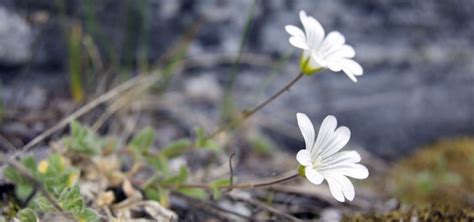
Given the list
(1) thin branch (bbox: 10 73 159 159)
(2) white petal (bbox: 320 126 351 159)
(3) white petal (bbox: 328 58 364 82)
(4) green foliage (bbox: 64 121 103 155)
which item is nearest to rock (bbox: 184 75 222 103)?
(1) thin branch (bbox: 10 73 159 159)

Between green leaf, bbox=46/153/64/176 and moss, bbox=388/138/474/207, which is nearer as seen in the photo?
green leaf, bbox=46/153/64/176

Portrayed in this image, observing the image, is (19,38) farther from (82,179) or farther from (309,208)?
(309,208)

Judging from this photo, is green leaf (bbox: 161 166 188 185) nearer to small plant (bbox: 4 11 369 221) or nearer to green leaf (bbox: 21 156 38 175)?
small plant (bbox: 4 11 369 221)

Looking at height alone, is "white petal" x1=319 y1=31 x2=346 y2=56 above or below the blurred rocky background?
below

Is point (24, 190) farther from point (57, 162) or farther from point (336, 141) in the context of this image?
point (336, 141)

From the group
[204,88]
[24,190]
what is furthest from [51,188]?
[204,88]

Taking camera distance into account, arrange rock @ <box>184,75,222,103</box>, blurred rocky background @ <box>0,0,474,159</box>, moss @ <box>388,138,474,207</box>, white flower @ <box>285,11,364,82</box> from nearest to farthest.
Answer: white flower @ <box>285,11,364,82</box>, moss @ <box>388,138,474,207</box>, blurred rocky background @ <box>0,0,474,159</box>, rock @ <box>184,75,222,103</box>

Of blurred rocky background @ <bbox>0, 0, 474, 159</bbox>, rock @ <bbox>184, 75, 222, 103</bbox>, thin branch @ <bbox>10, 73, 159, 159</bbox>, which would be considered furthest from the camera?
rock @ <bbox>184, 75, 222, 103</bbox>
